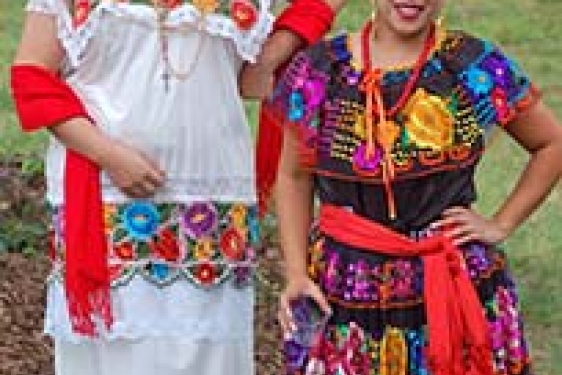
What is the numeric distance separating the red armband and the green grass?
9.03 feet

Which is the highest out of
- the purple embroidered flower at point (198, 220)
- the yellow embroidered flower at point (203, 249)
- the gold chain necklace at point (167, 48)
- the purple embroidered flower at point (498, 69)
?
the gold chain necklace at point (167, 48)

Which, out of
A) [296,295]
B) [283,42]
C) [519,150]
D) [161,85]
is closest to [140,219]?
[161,85]

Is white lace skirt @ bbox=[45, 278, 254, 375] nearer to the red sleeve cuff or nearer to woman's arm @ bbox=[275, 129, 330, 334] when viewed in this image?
woman's arm @ bbox=[275, 129, 330, 334]

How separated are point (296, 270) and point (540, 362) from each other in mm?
3040

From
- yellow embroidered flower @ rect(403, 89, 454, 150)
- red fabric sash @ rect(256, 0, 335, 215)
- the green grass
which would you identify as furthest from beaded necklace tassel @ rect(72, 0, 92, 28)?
the green grass

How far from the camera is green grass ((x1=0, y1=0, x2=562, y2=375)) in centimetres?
798

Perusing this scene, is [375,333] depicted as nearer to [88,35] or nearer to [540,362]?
[88,35]

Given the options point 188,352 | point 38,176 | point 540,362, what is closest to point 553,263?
point 540,362

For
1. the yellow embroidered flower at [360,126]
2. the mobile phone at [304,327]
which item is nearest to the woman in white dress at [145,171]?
the mobile phone at [304,327]

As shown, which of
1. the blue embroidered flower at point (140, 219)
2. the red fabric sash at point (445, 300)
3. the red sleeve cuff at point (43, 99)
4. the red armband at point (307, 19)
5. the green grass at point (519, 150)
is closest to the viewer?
the red fabric sash at point (445, 300)

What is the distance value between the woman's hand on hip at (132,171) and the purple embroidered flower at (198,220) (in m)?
0.11

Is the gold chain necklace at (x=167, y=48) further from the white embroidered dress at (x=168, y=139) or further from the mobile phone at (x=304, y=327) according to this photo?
the mobile phone at (x=304, y=327)

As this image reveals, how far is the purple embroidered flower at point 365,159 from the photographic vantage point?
447 cm

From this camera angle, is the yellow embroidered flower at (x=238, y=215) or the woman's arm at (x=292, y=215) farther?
the yellow embroidered flower at (x=238, y=215)
